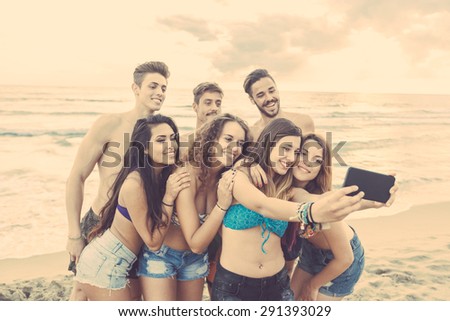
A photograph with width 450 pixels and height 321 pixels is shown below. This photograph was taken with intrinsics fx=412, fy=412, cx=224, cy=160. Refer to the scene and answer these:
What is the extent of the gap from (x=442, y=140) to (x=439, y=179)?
5.98m

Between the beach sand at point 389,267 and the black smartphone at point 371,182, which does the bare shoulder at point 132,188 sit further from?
the beach sand at point 389,267

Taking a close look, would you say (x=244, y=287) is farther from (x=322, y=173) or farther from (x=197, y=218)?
(x=322, y=173)

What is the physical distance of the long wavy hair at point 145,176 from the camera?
120 inches

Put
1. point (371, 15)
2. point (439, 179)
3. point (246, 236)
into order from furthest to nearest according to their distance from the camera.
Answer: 1. point (439, 179)
2. point (371, 15)
3. point (246, 236)

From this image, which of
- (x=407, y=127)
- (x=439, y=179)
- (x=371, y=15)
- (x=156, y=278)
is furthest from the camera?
(x=407, y=127)

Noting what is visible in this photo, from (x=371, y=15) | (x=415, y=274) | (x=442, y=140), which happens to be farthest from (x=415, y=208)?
(x=442, y=140)

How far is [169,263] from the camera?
3152 mm

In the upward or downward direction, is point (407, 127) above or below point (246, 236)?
above

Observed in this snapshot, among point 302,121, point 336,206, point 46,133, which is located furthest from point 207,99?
point 46,133

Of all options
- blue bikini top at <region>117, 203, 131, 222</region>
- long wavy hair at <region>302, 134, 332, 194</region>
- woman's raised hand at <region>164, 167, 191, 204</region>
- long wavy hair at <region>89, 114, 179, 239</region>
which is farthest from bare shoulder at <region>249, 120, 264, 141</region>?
blue bikini top at <region>117, 203, 131, 222</region>

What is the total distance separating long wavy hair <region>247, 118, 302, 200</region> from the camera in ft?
9.62

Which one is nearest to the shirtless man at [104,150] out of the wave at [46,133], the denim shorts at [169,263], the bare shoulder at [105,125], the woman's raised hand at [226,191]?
the bare shoulder at [105,125]

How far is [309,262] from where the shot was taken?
11.4ft

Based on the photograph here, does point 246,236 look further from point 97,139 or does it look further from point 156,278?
point 97,139
